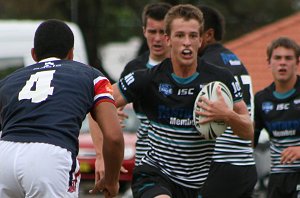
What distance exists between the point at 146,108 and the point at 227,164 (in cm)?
129

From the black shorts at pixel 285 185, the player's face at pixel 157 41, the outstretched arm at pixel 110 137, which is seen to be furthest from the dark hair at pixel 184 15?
the black shorts at pixel 285 185

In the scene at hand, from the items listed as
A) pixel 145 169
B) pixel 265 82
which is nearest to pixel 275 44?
pixel 145 169

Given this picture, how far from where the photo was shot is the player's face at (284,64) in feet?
32.8

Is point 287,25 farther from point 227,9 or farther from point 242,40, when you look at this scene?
point 227,9

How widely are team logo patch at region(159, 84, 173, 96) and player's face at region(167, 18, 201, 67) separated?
0.20m

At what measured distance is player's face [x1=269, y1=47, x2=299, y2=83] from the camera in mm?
9992

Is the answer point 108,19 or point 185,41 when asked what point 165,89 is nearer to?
point 185,41

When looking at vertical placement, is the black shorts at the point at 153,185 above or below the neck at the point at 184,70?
below

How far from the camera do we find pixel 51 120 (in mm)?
6664

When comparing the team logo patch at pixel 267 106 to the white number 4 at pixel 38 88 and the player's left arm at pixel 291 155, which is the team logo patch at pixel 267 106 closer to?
the player's left arm at pixel 291 155

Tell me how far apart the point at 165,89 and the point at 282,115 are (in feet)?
6.51

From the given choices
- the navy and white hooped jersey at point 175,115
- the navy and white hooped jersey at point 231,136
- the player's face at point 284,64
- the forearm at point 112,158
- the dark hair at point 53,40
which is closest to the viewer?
the forearm at point 112,158

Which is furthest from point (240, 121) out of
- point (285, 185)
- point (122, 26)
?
point (122, 26)

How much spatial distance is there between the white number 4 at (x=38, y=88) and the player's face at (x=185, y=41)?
5.43 ft
